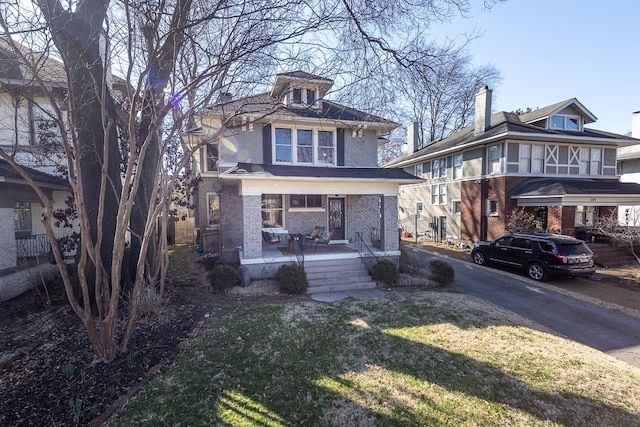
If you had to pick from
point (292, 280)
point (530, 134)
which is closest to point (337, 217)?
point (292, 280)

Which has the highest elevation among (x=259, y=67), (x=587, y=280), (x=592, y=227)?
(x=259, y=67)

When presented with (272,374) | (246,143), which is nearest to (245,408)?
(272,374)

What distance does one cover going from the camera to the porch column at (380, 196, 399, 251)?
11047 millimetres

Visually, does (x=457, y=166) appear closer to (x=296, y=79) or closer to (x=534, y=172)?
(x=534, y=172)

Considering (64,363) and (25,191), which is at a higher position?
(25,191)

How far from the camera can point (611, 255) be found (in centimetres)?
1422

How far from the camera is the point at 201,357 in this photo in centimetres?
489

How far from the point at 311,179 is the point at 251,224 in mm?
2541

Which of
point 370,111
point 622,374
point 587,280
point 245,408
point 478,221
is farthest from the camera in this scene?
point 478,221

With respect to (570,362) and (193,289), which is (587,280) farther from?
(193,289)

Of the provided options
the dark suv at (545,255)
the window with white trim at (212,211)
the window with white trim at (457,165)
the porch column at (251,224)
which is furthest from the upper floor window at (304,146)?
the window with white trim at (457,165)

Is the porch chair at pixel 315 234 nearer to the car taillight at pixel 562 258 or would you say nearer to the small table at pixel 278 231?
the small table at pixel 278 231

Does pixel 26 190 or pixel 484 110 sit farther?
pixel 484 110

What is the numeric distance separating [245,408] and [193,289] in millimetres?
5964
